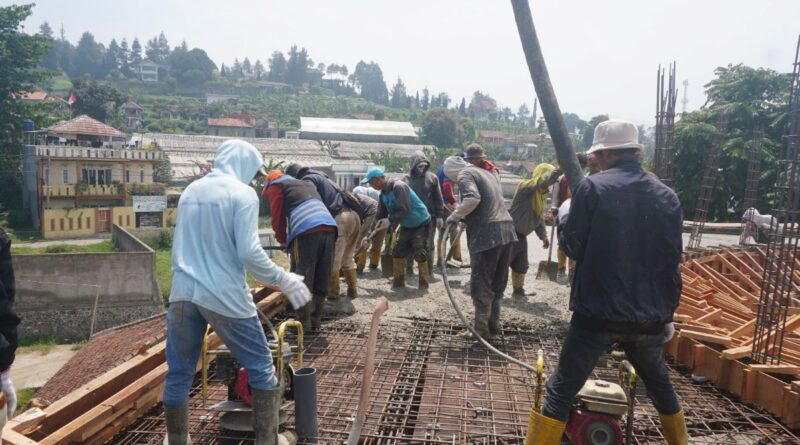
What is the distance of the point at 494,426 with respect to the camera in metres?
3.21

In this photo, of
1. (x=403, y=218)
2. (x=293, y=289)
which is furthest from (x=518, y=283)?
(x=293, y=289)

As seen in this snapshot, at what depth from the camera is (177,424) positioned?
2.70m

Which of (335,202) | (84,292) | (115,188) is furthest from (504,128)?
(335,202)

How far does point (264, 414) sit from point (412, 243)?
381 centimetres

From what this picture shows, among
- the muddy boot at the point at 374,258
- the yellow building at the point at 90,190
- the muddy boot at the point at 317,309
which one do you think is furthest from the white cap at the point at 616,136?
the yellow building at the point at 90,190

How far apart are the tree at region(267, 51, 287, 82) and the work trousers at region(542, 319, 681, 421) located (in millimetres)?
138247

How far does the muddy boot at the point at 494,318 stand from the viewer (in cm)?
481

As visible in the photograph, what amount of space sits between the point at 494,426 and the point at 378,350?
1.47m

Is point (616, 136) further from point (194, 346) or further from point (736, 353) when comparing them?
point (194, 346)

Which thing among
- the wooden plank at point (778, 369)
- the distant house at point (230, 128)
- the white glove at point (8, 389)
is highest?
the distant house at point (230, 128)

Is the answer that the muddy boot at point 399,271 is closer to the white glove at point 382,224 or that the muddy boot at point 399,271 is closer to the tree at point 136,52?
the white glove at point 382,224

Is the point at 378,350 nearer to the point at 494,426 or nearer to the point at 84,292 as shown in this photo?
the point at 494,426

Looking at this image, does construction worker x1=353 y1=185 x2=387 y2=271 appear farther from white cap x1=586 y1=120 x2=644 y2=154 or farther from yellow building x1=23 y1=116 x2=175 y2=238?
yellow building x1=23 y1=116 x2=175 y2=238

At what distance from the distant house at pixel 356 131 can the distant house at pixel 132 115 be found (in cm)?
1755
